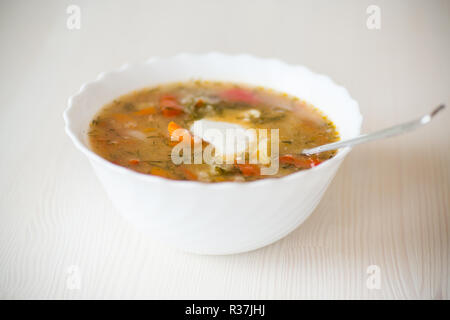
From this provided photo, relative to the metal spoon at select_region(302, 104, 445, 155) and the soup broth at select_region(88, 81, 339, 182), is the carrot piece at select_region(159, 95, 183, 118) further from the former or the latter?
the metal spoon at select_region(302, 104, 445, 155)

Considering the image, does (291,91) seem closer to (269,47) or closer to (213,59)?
(213,59)

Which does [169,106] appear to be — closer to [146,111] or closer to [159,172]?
[146,111]

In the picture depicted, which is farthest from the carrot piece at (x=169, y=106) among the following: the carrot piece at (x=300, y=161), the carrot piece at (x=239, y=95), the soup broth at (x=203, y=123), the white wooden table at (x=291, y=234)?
the carrot piece at (x=300, y=161)

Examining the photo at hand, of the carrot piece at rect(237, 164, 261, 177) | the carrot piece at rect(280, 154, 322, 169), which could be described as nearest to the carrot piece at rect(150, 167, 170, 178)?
the carrot piece at rect(237, 164, 261, 177)

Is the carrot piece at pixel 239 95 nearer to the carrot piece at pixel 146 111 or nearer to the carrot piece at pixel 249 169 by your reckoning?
the carrot piece at pixel 146 111

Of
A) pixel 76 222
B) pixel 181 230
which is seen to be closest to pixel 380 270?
pixel 181 230

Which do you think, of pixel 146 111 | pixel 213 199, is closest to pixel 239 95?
pixel 146 111

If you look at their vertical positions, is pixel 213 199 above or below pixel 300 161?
below
